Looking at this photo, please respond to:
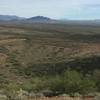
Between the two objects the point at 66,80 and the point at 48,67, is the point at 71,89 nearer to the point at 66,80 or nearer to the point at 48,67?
the point at 66,80

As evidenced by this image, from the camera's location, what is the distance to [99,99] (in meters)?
13.4

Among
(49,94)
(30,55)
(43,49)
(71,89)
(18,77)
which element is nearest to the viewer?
(49,94)

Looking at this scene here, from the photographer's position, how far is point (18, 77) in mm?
48250

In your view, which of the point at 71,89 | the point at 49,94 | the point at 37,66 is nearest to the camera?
the point at 49,94

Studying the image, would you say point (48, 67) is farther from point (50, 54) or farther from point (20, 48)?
point (20, 48)

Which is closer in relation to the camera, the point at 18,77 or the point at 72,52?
the point at 18,77

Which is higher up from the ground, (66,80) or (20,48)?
(66,80)

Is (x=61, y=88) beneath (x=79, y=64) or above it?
above

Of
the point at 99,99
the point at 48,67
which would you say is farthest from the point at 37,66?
the point at 99,99

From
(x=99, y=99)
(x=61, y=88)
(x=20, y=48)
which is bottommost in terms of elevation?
(x=20, y=48)

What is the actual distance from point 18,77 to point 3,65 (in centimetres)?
1218

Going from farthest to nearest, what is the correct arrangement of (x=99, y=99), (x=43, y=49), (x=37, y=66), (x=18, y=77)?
(x=43, y=49)
(x=37, y=66)
(x=18, y=77)
(x=99, y=99)

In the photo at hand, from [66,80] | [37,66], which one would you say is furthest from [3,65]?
[66,80]

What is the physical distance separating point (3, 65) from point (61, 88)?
4022 cm
